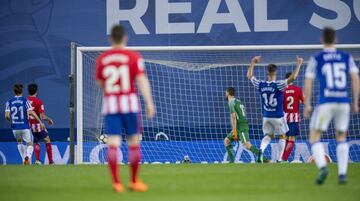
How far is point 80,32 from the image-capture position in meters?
22.3

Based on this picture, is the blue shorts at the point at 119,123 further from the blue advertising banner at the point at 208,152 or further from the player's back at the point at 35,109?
the blue advertising banner at the point at 208,152

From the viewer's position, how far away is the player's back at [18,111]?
20062 mm

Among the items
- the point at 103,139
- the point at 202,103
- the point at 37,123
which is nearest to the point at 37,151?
the point at 37,123

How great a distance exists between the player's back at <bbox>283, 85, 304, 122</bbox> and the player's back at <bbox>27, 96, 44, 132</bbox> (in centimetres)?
627

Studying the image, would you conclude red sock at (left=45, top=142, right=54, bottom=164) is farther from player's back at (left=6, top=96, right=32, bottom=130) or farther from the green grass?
the green grass

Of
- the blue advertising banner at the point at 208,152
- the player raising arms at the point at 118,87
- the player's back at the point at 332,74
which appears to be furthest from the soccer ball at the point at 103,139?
the player raising arms at the point at 118,87

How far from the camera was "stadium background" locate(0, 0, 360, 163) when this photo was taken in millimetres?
21625

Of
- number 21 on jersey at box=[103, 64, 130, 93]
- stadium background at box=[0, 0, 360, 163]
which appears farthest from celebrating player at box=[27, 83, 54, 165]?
number 21 on jersey at box=[103, 64, 130, 93]

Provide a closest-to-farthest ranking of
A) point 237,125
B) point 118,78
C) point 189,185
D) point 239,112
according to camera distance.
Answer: point 118,78 → point 189,185 → point 239,112 → point 237,125

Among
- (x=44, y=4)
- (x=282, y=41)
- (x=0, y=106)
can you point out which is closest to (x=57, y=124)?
(x=0, y=106)

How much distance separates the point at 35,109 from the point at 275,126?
6.36 metres

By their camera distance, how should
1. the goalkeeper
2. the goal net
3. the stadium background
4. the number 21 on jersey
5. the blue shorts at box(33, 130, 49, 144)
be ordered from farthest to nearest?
1. the stadium background
2. the goal net
3. the blue shorts at box(33, 130, 49, 144)
4. the goalkeeper
5. the number 21 on jersey

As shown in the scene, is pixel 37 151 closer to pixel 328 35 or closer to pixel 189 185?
pixel 189 185

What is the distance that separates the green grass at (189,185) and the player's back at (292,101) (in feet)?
15.4
